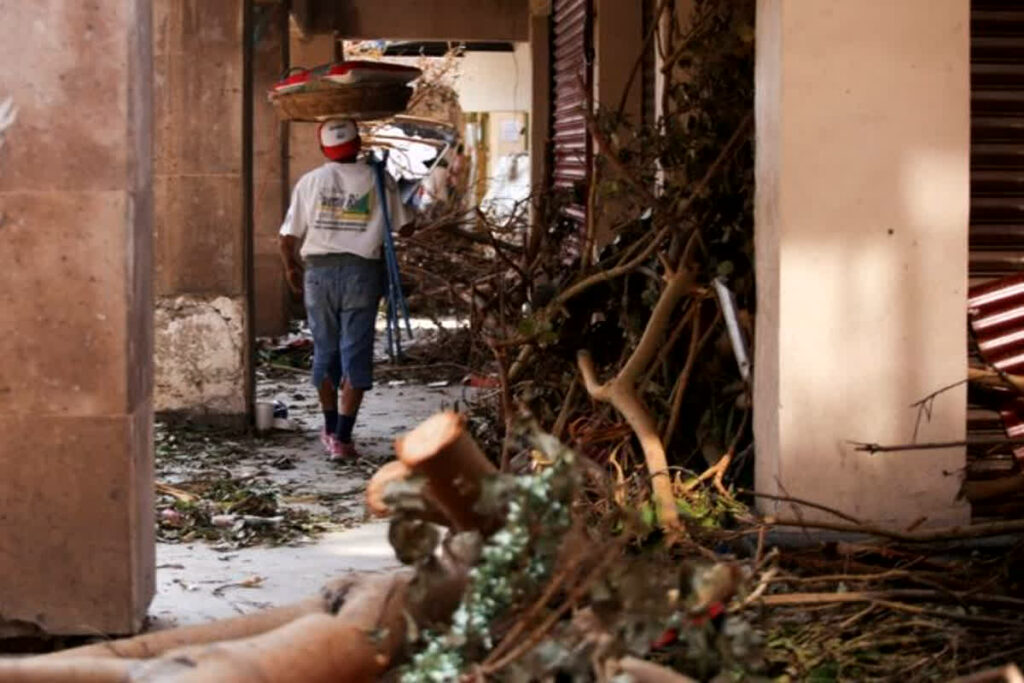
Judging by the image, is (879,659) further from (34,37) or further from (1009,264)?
(34,37)

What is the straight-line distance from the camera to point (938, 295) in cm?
656

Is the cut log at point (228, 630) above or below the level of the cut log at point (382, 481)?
below

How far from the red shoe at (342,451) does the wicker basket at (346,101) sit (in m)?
1.95

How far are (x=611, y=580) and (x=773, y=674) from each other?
1358 millimetres

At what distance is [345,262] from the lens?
10.4 meters

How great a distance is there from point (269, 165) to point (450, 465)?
13.5m

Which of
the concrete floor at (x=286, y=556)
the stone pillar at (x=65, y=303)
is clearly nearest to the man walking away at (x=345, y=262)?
the concrete floor at (x=286, y=556)

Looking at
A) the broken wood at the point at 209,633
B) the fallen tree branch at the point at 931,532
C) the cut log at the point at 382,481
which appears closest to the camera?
the broken wood at the point at 209,633

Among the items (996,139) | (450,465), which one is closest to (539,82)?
(996,139)

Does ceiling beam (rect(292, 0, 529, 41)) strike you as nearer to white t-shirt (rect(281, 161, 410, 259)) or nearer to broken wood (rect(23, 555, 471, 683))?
white t-shirt (rect(281, 161, 410, 259))

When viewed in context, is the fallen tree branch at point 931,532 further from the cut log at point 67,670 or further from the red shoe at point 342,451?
the red shoe at point 342,451

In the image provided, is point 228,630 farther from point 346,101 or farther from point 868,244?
point 346,101

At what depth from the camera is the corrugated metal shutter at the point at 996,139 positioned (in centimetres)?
712

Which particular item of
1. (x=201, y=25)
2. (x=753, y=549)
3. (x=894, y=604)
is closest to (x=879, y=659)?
(x=894, y=604)
